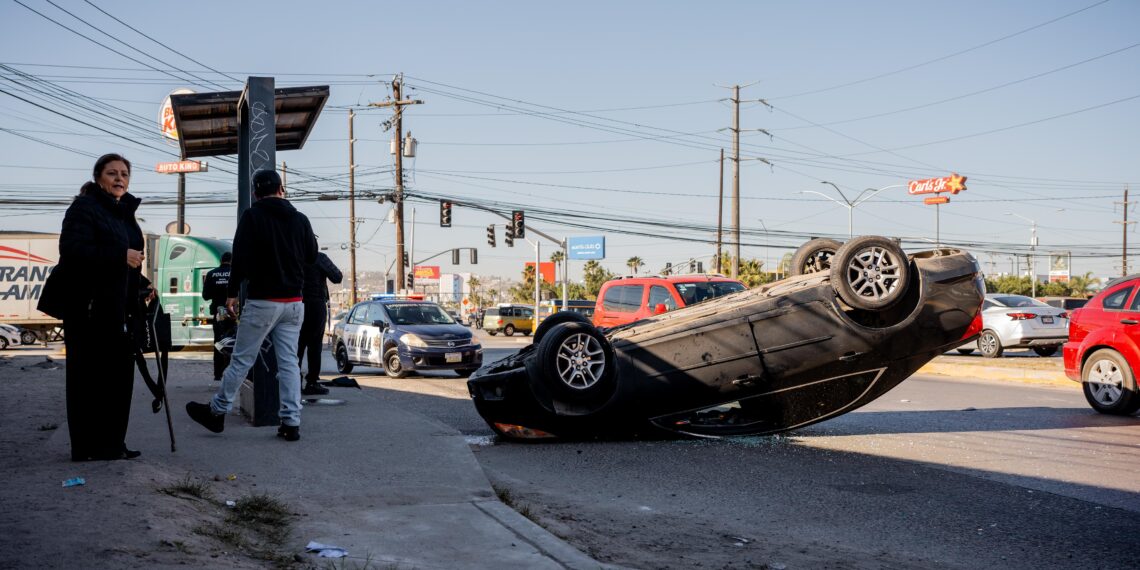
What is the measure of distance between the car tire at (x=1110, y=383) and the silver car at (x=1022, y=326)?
435 inches

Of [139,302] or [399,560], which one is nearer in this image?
[399,560]

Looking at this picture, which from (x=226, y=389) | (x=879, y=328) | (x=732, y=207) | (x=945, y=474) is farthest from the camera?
(x=732, y=207)

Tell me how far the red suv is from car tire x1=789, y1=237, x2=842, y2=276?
197 inches

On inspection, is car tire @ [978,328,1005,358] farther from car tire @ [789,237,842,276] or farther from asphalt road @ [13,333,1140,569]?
car tire @ [789,237,842,276]

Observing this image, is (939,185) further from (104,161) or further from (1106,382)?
(104,161)

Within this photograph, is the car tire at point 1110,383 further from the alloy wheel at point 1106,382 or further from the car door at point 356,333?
the car door at point 356,333

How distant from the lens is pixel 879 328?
7.86 m

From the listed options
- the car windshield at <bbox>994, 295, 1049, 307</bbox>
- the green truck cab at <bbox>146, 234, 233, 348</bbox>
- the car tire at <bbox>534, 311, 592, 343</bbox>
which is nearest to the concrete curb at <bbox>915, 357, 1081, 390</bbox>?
the car windshield at <bbox>994, 295, 1049, 307</bbox>

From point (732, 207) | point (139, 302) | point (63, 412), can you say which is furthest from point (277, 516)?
point (732, 207)

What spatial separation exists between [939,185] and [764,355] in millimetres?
74347

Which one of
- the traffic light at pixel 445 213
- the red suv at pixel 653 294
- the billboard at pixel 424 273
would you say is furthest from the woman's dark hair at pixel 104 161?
the billboard at pixel 424 273

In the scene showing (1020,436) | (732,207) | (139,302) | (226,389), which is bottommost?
(1020,436)

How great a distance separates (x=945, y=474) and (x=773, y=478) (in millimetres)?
1345

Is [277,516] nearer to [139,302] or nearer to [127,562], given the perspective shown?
[127,562]
